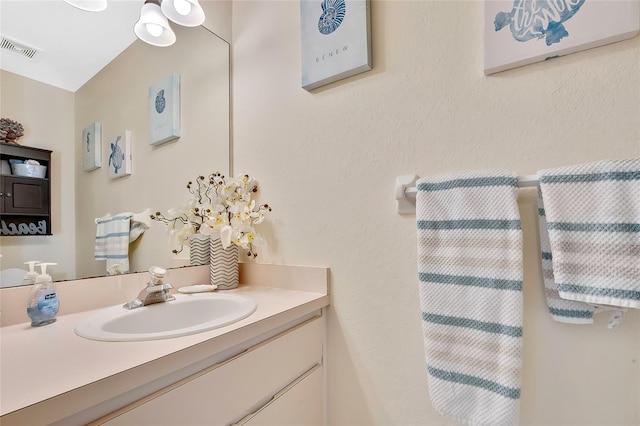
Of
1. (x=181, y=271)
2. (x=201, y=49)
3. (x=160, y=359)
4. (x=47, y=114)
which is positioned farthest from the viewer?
(x=201, y=49)

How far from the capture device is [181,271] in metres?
1.09

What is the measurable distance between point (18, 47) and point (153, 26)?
413mm

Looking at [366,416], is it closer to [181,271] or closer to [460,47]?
[181,271]

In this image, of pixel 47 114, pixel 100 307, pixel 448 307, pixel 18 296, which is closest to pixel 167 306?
pixel 100 307

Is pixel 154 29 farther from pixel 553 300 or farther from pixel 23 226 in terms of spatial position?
pixel 553 300

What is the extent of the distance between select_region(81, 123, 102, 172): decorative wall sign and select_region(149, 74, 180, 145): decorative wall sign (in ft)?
0.57

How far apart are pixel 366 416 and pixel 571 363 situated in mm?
597

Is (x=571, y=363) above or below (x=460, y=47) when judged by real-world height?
below

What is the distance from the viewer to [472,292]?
27.4 inches

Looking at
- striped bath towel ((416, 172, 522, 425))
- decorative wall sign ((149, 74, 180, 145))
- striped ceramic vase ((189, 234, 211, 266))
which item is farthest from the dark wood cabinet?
striped bath towel ((416, 172, 522, 425))

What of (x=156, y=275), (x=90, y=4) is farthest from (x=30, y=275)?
(x=90, y=4)

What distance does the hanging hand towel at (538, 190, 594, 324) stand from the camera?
0.63 m

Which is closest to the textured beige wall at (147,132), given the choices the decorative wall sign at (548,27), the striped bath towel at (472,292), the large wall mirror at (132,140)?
the large wall mirror at (132,140)

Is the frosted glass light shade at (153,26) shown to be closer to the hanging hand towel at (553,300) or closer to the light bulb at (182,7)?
the light bulb at (182,7)
